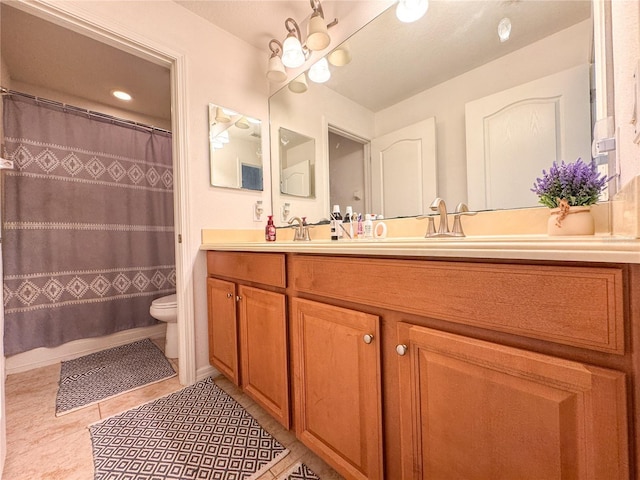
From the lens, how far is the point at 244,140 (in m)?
1.84

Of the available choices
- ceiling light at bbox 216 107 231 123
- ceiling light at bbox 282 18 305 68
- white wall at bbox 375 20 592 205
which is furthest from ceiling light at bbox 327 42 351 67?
ceiling light at bbox 216 107 231 123

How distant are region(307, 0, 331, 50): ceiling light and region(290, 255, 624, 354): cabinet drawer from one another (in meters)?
1.35

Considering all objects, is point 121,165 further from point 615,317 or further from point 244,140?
point 615,317

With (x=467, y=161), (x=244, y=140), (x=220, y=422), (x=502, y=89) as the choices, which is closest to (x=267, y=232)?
(x=244, y=140)

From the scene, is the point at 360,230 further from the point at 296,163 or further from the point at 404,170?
the point at 296,163

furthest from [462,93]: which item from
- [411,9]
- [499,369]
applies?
[499,369]

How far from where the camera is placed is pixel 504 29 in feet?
3.27

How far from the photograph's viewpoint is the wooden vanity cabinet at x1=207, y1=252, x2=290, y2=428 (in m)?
1.03

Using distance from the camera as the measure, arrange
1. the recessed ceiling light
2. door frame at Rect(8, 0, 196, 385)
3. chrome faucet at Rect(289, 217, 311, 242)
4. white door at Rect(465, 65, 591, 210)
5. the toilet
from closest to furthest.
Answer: white door at Rect(465, 65, 591, 210)
door frame at Rect(8, 0, 196, 385)
chrome faucet at Rect(289, 217, 311, 242)
the toilet
the recessed ceiling light

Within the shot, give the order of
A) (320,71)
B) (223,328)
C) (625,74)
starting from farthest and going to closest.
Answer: (320,71)
(223,328)
(625,74)

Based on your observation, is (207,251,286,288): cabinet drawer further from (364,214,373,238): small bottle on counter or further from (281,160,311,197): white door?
(281,160,311,197): white door

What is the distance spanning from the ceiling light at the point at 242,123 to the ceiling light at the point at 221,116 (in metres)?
0.07

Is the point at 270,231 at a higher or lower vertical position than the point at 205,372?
higher

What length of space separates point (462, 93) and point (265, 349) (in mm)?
1342
